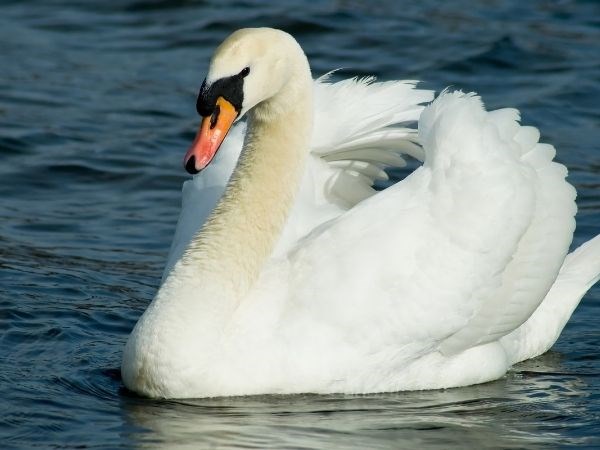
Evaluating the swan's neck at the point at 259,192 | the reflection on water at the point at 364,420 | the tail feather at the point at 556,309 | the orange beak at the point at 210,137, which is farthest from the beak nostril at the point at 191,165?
the tail feather at the point at 556,309

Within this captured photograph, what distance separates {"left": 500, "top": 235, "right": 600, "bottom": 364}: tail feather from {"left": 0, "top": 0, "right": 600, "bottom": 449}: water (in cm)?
14

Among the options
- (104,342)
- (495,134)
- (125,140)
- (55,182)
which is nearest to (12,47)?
(125,140)

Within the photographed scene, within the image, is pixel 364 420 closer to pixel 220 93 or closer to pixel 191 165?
pixel 191 165

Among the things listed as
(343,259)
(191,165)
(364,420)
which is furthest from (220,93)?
(364,420)

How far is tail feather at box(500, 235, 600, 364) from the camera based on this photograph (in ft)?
28.1

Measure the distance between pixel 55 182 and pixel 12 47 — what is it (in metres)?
3.86

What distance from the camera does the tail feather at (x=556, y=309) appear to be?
8555mm

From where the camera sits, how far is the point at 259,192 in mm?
7672

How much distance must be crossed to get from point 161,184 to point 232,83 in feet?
16.7

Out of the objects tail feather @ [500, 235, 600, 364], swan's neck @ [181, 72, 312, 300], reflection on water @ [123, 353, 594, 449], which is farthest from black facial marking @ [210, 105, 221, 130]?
tail feather @ [500, 235, 600, 364]

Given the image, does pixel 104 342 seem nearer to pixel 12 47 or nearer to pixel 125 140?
pixel 125 140

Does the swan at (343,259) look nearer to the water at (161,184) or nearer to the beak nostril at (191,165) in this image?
the beak nostril at (191,165)

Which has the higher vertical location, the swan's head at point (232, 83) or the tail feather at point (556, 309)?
the swan's head at point (232, 83)

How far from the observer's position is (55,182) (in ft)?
39.0
